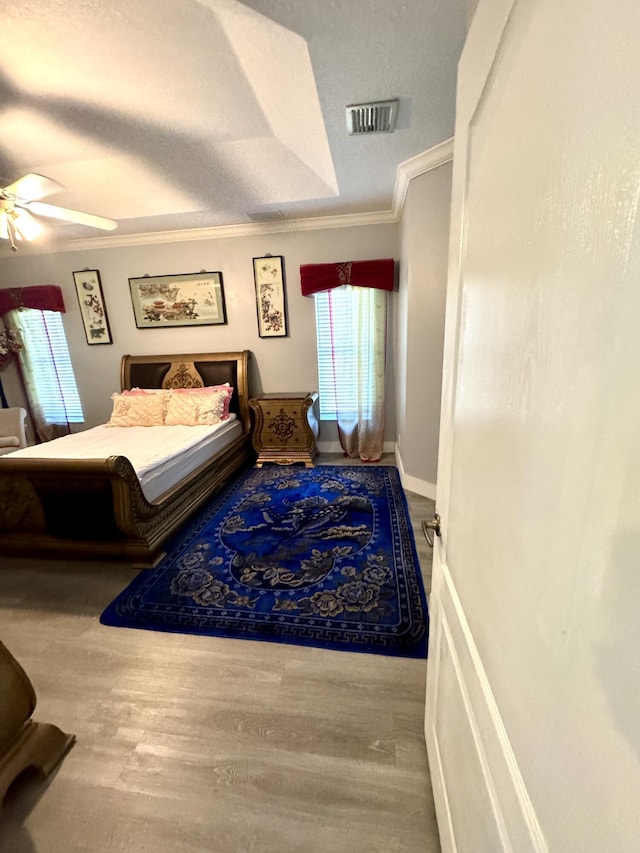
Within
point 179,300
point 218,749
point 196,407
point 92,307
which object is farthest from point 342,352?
point 218,749

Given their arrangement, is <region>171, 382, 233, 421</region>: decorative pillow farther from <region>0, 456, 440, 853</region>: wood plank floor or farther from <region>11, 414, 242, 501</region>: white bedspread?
<region>0, 456, 440, 853</region>: wood plank floor

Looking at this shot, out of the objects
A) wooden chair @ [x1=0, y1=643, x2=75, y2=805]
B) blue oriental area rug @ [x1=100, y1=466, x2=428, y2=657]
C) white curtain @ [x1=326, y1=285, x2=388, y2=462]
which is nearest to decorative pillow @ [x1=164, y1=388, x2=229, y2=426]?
blue oriental area rug @ [x1=100, y1=466, x2=428, y2=657]

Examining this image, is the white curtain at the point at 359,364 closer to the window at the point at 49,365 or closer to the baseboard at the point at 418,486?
the baseboard at the point at 418,486

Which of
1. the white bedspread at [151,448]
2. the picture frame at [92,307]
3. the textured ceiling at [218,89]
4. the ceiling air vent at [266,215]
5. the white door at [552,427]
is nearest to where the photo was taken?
the white door at [552,427]

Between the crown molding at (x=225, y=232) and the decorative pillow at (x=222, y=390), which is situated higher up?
the crown molding at (x=225, y=232)

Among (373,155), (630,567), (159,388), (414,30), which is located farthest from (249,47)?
(159,388)

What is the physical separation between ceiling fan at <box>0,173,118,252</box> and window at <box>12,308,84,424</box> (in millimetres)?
2297

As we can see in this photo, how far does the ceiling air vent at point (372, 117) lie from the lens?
5.65ft

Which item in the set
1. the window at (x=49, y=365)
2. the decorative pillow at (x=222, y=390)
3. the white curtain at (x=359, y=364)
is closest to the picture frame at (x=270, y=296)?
the white curtain at (x=359, y=364)

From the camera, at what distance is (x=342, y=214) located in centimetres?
339

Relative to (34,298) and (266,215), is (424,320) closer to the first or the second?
(266,215)

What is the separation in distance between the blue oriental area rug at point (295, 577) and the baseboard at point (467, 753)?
0.64m

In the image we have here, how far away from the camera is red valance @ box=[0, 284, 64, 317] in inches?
156

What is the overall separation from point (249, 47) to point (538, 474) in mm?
1886
